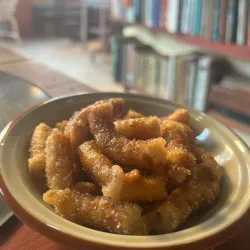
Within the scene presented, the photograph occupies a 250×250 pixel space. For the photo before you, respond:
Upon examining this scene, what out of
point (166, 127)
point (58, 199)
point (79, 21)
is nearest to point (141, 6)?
point (166, 127)

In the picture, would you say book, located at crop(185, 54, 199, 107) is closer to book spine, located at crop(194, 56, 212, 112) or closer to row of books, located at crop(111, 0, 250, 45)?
book spine, located at crop(194, 56, 212, 112)

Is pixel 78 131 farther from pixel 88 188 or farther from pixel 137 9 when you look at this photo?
pixel 137 9

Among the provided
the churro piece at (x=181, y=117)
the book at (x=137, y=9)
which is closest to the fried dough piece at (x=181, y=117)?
the churro piece at (x=181, y=117)

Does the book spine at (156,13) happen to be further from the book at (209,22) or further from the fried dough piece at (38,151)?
the fried dough piece at (38,151)

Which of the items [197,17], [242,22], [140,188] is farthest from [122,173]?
[197,17]

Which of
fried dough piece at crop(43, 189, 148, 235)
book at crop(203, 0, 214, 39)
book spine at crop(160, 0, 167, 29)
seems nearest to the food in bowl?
fried dough piece at crop(43, 189, 148, 235)

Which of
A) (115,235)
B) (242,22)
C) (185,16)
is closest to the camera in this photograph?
(115,235)

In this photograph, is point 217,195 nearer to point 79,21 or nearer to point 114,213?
point 114,213
